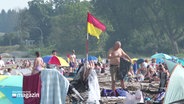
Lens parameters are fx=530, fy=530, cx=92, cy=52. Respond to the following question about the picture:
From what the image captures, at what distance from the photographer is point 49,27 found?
129375 mm

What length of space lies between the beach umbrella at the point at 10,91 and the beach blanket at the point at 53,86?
20.2 inches

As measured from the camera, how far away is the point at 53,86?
11.3 m

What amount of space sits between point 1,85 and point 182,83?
3836 mm

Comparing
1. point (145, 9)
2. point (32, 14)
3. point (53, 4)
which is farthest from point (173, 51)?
point (53, 4)

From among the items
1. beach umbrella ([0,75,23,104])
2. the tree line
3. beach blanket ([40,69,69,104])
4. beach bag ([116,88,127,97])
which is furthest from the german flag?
the tree line

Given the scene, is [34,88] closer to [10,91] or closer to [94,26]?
[10,91]

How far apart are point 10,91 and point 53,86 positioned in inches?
36.2

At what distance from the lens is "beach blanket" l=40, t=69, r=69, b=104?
11281 millimetres

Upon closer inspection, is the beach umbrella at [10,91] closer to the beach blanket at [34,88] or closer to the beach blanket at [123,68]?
the beach blanket at [34,88]

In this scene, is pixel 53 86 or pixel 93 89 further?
pixel 93 89

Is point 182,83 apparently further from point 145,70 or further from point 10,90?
point 145,70

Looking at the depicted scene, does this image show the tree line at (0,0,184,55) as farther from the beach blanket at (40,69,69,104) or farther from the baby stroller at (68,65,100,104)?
the beach blanket at (40,69,69,104)

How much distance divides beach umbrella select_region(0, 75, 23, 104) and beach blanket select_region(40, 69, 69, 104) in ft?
1.68

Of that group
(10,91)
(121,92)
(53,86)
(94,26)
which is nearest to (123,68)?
(121,92)
